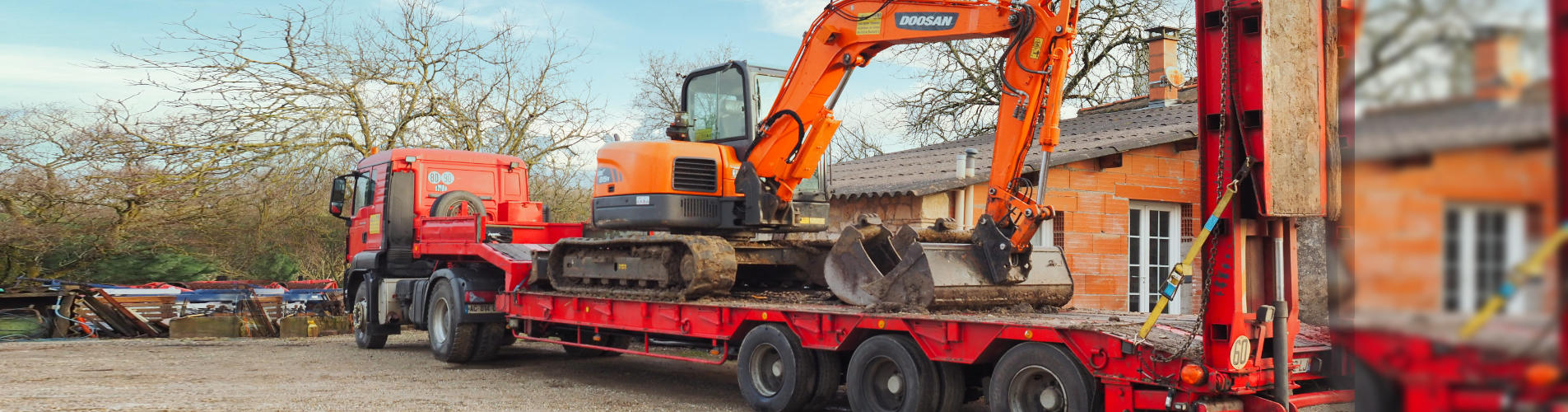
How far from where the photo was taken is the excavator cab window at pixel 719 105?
10.3 metres

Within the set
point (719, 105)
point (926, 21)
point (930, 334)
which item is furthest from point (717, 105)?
point (930, 334)

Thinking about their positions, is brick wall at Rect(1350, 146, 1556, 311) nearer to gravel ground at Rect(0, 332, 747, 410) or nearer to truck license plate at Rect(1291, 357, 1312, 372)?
truck license plate at Rect(1291, 357, 1312, 372)

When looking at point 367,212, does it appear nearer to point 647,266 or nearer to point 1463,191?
point 647,266

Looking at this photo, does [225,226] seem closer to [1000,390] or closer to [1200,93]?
[1000,390]

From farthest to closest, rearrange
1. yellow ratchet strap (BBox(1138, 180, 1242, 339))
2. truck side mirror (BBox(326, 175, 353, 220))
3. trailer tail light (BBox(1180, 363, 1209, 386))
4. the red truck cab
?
truck side mirror (BBox(326, 175, 353, 220))
the red truck cab
trailer tail light (BBox(1180, 363, 1209, 386))
yellow ratchet strap (BBox(1138, 180, 1242, 339))

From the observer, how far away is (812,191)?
1049 centimetres

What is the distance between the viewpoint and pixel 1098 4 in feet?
90.1

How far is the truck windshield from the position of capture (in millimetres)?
10375

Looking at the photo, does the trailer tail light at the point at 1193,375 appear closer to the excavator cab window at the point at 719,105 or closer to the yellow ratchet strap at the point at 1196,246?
the yellow ratchet strap at the point at 1196,246

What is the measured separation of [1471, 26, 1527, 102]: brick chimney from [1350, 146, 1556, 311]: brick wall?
55 mm

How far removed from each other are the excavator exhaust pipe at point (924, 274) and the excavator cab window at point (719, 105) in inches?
93.1

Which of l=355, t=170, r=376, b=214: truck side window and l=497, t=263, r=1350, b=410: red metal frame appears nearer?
l=497, t=263, r=1350, b=410: red metal frame

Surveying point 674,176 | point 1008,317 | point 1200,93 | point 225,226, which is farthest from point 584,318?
point 225,226

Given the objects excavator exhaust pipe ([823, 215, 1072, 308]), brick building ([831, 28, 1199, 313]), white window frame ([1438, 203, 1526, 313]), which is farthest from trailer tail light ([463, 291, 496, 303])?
white window frame ([1438, 203, 1526, 313])
